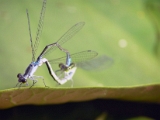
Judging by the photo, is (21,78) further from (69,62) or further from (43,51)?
(69,62)

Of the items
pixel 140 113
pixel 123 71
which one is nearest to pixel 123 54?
pixel 123 71

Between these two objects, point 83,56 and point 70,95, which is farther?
point 83,56

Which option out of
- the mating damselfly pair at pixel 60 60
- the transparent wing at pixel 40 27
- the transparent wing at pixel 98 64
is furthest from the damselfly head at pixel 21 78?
the transparent wing at pixel 98 64

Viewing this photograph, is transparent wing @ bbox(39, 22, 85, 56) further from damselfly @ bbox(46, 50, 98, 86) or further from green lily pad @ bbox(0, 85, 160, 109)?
green lily pad @ bbox(0, 85, 160, 109)

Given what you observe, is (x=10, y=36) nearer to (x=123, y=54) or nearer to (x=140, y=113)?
(x=123, y=54)


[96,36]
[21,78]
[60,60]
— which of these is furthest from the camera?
[96,36]

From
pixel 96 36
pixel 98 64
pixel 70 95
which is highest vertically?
pixel 96 36

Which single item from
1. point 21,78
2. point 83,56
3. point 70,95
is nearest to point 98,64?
point 83,56
